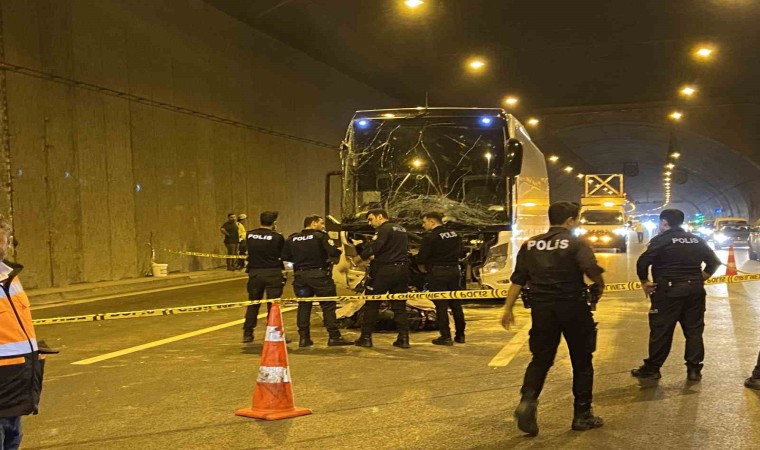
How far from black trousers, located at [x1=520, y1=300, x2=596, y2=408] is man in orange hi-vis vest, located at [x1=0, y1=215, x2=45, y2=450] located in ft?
10.6

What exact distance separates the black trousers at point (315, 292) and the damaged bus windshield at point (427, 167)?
282cm

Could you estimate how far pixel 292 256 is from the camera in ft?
29.5

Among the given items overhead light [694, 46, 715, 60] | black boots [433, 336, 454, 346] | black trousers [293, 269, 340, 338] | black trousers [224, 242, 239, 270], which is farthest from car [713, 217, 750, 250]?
black trousers [293, 269, 340, 338]

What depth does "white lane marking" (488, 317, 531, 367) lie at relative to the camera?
303 inches

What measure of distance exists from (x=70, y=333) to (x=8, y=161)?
610 cm

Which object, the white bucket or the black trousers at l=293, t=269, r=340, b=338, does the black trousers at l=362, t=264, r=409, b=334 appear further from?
the white bucket

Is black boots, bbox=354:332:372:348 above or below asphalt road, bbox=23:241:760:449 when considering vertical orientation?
above

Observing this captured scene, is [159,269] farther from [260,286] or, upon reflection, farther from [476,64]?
[476,64]

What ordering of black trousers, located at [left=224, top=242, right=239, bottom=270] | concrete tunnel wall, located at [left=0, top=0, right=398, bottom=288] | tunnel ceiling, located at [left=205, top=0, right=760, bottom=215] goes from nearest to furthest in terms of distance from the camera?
concrete tunnel wall, located at [left=0, top=0, right=398, bottom=288], tunnel ceiling, located at [left=205, top=0, right=760, bottom=215], black trousers, located at [left=224, top=242, right=239, bottom=270]

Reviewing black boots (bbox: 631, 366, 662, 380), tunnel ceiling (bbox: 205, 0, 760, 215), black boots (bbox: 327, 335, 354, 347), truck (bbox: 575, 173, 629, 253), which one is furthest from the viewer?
truck (bbox: 575, 173, 629, 253)

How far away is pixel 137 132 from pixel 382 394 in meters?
14.2

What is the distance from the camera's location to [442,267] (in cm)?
895

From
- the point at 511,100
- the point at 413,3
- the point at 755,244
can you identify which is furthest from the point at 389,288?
the point at 511,100

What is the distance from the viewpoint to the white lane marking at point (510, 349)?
7.68 metres
